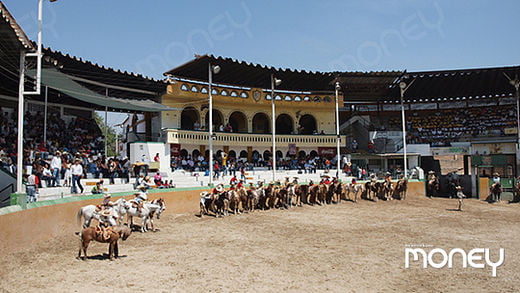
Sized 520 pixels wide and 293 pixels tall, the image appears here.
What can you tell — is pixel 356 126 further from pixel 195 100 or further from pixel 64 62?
pixel 64 62

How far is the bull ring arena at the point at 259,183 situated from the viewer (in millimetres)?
9664

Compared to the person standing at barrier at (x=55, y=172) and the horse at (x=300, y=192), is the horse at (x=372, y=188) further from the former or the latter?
the person standing at barrier at (x=55, y=172)

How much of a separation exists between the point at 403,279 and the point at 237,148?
2761 centimetres

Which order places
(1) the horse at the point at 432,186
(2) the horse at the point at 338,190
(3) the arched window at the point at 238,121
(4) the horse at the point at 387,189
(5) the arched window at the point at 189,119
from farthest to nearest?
(3) the arched window at the point at 238,121, (5) the arched window at the point at 189,119, (1) the horse at the point at 432,186, (4) the horse at the point at 387,189, (2) the horse at the point at 338,190

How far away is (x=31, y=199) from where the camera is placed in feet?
41.7

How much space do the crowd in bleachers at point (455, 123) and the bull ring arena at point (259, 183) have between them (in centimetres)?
20

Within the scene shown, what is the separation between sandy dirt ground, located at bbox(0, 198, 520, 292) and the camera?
338 inches

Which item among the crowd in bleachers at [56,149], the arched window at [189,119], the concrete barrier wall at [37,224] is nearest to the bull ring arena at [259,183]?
the concrete barrier wall at [37,224]

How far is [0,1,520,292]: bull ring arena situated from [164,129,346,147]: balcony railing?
0.49ft

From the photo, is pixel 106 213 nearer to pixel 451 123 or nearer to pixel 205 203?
pixel 205 203

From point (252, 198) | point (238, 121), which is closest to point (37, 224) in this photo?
point (252, 198)

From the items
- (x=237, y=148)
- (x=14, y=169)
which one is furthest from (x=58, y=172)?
(x=237, y=148)

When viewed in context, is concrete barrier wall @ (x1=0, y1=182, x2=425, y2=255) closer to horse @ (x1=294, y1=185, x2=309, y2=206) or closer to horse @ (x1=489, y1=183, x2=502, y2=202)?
horse @ (x1=294, y1=185, x2=309, y2=206)

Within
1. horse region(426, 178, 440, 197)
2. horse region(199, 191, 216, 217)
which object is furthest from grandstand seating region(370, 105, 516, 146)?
horse region(199, 191, 216, 217)
